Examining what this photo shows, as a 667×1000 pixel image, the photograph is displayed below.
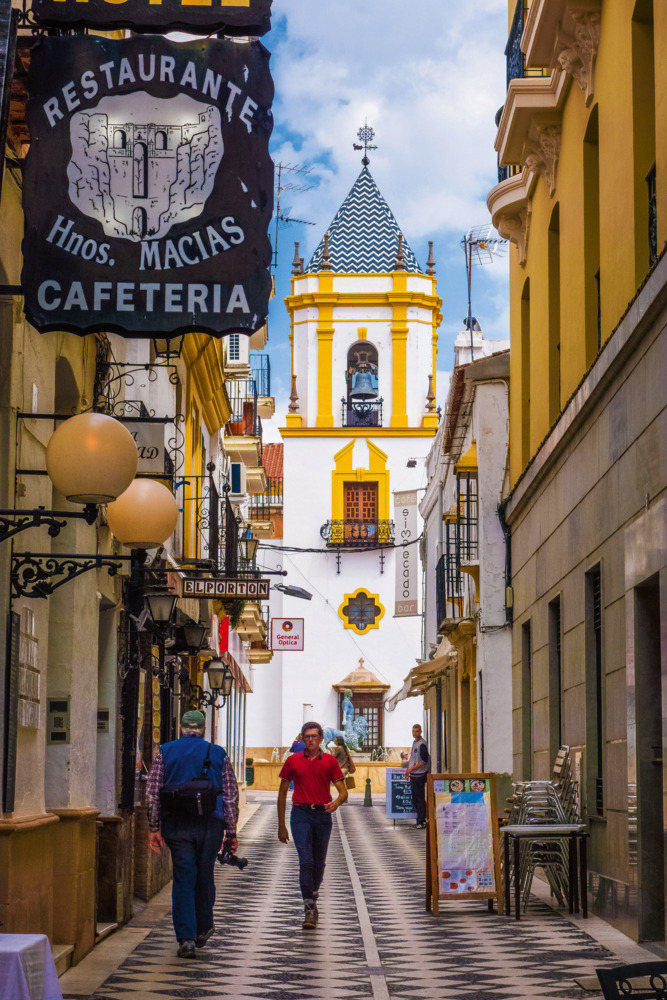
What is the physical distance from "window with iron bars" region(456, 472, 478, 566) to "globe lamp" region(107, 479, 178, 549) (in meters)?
14.0

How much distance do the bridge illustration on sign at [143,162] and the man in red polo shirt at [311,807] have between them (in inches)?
251

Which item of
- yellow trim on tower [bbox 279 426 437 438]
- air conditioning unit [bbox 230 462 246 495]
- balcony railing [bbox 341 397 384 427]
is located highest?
balcony railing [bbox 341 397 384 427]

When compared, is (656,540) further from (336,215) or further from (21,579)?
(336,215)

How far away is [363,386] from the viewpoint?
5294cm

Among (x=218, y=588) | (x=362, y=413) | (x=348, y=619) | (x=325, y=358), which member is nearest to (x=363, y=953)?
(x=218, y=588)

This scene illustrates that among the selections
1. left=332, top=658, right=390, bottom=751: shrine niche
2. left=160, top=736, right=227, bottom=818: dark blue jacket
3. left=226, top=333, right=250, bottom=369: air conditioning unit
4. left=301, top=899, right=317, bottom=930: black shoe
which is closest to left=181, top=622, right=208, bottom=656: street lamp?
left=301, top=899, right=317, bottom=930: black shoe

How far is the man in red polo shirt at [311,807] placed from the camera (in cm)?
1323

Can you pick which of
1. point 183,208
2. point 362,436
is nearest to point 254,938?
point 183,208

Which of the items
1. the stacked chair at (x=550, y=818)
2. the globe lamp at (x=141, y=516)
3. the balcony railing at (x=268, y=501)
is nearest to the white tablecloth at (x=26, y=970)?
the globe lamp at (x=141, y=516)

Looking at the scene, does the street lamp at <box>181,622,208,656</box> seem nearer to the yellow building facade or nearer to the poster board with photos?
the yellow building facade

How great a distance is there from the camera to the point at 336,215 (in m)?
60.3

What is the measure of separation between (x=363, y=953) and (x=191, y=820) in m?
1.63

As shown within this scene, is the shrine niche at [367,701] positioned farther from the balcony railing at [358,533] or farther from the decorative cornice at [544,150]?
the decorative cornice at [544,150]

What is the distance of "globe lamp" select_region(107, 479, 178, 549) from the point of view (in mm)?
10320
